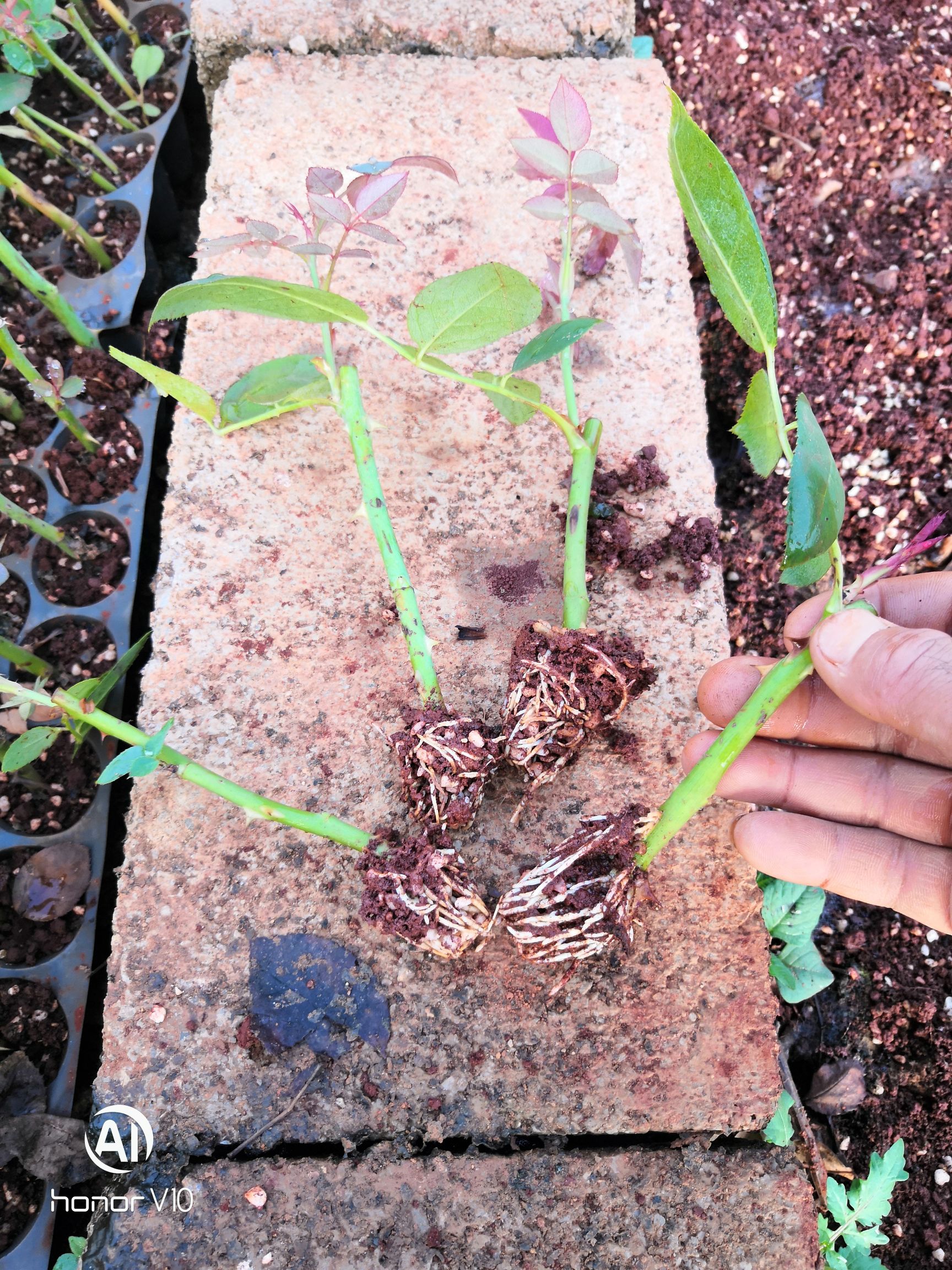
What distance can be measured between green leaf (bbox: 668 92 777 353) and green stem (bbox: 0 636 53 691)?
1.11m

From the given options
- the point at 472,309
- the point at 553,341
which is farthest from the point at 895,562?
the point at 472,309

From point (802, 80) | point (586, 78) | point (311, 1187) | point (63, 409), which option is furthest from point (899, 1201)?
point (802, 80)

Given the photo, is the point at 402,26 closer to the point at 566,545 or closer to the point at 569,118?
the point at 569,118

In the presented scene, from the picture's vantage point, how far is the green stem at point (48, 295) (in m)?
1.38

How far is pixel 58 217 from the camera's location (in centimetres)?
161

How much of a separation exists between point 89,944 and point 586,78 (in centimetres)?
180

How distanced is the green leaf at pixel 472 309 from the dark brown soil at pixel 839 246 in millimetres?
761

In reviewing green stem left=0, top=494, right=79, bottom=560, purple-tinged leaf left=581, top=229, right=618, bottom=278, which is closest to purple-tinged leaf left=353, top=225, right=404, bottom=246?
purple-tinged leaf left=581, top=229, right=618, bottom=278

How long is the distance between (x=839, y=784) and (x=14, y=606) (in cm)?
140

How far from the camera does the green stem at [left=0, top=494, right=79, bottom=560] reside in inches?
51.4

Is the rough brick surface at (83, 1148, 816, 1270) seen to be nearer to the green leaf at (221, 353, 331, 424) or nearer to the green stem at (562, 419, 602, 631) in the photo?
the green stem at (562, 419, 602, 631)

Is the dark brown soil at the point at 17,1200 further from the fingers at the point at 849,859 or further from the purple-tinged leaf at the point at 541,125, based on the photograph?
the purple-tinged leaf at the point at 541,125

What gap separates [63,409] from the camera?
4.83 ft

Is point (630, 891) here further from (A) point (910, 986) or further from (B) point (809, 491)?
(A) point (910, 986)
